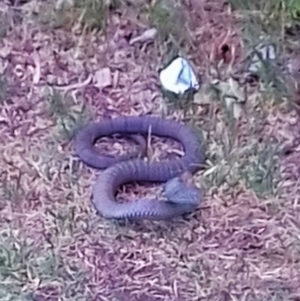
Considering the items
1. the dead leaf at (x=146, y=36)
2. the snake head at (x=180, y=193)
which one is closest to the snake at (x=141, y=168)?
the snake head at (x=180, y=193)

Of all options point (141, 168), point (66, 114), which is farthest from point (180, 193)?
point (66, 114)

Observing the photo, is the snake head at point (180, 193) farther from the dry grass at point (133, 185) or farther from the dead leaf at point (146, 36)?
the dead leaf at point (146, 36)

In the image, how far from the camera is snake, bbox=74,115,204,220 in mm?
3760

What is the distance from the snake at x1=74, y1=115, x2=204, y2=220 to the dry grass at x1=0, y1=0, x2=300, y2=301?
0.04 m

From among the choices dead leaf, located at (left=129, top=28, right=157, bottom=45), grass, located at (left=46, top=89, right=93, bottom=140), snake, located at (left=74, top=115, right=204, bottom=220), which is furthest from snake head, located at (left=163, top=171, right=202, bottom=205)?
dead leaf, located at (left=129, top=28, right=157, bottom=45)

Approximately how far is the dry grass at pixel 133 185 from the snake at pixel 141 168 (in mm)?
44

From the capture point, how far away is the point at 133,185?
4.00 meters

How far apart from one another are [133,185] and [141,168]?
0.07 metres

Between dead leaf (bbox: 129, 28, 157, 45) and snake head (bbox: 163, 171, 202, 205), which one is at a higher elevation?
dead leaf (bbox: 129, 28, 157, 45)

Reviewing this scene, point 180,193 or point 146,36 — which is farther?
point 146,36

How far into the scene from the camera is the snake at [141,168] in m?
3.76

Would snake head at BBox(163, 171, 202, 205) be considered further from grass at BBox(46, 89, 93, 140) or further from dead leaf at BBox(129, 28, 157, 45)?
dead leaf at BBox(129, 28, 157, 45)

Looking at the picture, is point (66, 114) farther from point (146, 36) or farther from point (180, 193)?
point (180, 193)

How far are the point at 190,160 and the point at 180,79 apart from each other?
20.2 inches
